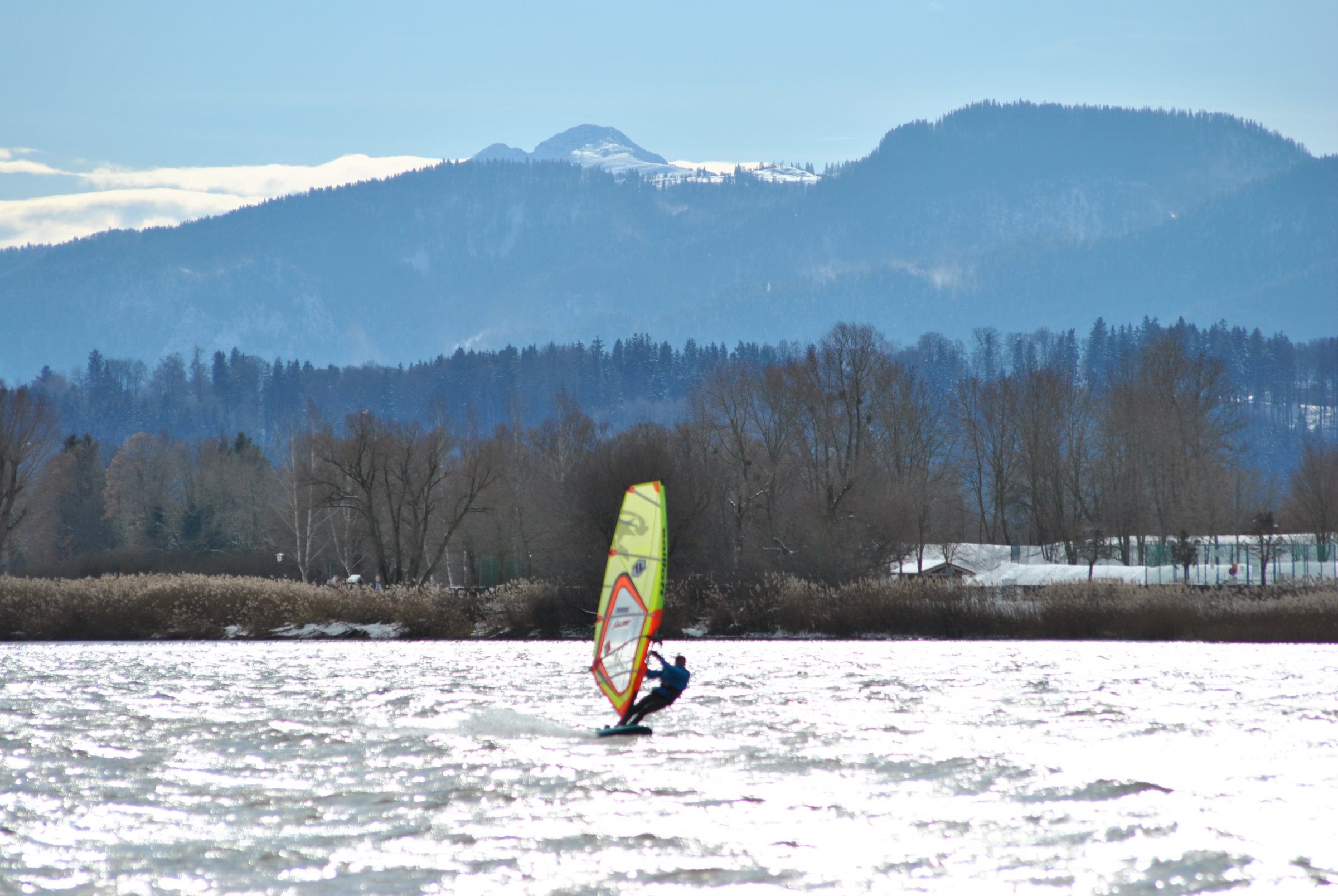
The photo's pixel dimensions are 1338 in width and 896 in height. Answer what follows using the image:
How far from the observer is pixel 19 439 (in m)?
60.0

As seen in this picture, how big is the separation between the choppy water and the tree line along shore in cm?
1886

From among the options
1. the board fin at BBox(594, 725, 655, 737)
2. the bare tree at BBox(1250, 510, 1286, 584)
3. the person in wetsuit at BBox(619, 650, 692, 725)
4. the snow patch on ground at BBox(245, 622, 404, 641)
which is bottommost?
the snow patch on ground at BBox(245, 622, 404, 641)

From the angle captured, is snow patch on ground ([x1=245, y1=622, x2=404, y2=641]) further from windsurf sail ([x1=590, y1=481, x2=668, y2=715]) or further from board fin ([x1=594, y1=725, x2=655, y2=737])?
board fin ([x1=594, y1=725, x2=655, y2=737])

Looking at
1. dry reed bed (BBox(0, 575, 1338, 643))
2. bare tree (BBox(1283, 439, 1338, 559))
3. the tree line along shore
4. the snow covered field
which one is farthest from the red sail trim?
bare tree (BBox(1283, 439, 1338, 559))

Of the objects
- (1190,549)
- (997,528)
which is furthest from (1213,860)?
(997,528)

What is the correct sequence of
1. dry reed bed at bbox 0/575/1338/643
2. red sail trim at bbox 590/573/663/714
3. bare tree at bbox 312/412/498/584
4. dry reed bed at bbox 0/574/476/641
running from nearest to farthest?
red sail trim at bbox 590/573/663/714 → dry reed bed at bbox 0/575/1338/643 → dry reed bed at bbox 0/574/476/641 → bare tree at bbox 312/412/498/584

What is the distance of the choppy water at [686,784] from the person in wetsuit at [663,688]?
55cm

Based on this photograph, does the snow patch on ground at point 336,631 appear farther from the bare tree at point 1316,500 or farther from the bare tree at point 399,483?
the bare tree at point 1316,500

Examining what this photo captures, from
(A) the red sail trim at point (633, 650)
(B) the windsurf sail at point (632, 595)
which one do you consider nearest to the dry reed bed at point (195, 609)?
(A) the red sail trim at point (633, 650)

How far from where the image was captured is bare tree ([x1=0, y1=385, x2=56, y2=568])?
189 ft

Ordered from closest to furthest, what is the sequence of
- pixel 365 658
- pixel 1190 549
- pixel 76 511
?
pixel 365 658
pixel 1190 549
pixel 76 511

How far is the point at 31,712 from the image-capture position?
1978 centimetres

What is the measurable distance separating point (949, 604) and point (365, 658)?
1647 cm

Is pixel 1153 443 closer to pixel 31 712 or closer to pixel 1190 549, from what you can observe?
pixel 1190 549
